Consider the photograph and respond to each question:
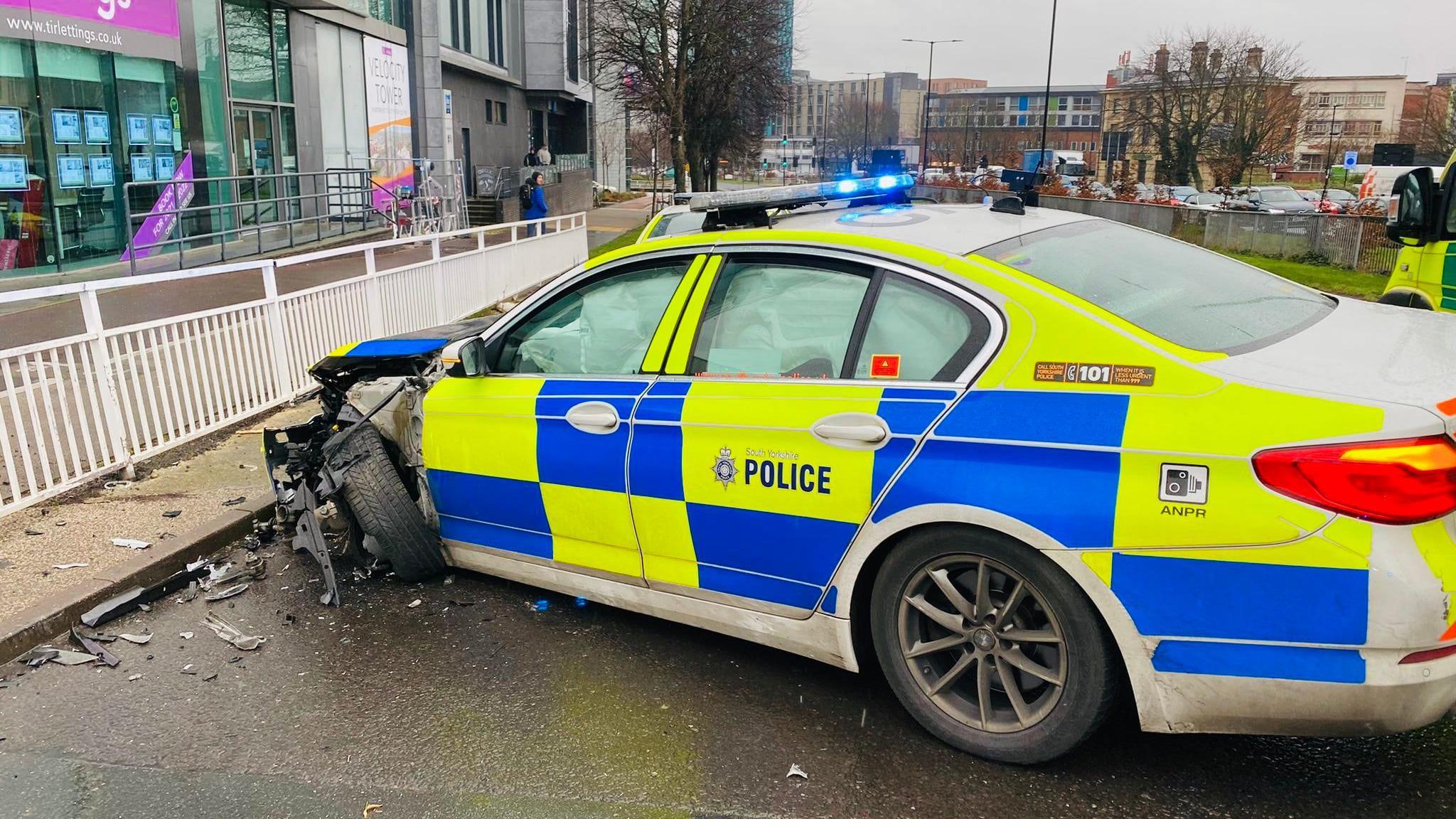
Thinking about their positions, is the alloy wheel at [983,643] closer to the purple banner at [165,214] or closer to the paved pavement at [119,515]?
the paved pavement at [119,515]

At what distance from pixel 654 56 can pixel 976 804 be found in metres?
29.7

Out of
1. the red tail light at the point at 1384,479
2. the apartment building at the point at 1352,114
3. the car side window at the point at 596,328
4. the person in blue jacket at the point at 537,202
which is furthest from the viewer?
the apartment building at the point at 1352,114

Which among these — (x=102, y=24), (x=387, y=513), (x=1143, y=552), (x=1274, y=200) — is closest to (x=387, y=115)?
(x=102, y=24)

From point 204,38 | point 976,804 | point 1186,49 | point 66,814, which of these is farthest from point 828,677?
point 1186,49

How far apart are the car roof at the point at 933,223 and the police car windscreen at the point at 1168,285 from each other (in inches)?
2.9

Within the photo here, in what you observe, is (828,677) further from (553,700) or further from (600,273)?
(600,273)

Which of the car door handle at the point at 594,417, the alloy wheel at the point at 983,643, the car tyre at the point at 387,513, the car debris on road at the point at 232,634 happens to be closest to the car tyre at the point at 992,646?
the alloy wheel at the point at 983,643

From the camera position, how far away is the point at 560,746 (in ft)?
11.2

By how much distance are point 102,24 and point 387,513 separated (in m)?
14.3

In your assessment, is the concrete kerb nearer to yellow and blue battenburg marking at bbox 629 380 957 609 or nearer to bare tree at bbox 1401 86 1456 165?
yellow and blue battenburg marking at bbox 629 380 957 609

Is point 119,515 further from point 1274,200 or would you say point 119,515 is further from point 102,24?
point 1274,200

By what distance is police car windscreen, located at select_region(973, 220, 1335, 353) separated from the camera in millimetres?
3146

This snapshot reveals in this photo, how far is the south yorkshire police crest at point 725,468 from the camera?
11.5 feet

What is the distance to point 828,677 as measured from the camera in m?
3.85
